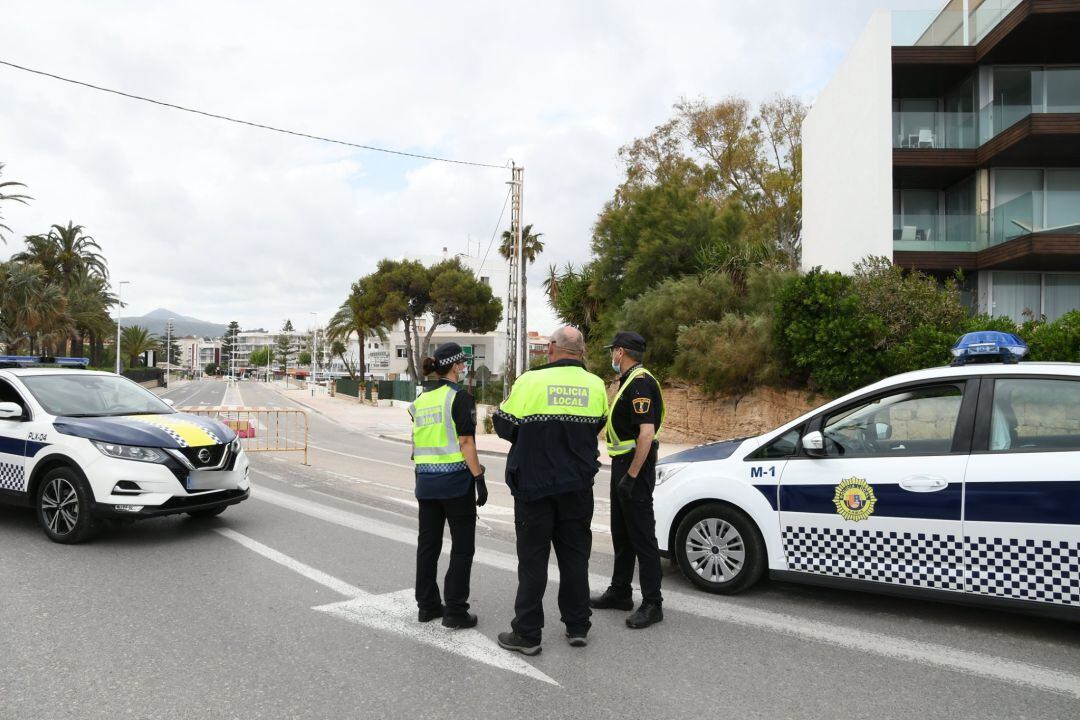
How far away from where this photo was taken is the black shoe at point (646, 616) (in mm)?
4691

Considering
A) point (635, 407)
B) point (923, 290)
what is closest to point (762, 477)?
point (635, 407)

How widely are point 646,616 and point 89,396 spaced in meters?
6.14

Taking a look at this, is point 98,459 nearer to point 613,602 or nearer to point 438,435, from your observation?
point 438,435

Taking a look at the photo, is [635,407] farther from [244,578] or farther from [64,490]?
[64,490]

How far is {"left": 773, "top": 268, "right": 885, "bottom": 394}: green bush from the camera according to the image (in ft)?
55.8

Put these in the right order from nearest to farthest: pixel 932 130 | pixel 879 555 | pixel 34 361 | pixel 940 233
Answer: pixel 879 555 → pixel 34 361 → pixel 940 233 → pixel 932 130

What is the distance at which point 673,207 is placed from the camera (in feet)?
83.2

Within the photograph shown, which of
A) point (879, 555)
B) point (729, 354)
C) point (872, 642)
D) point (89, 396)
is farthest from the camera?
point (729, 354)

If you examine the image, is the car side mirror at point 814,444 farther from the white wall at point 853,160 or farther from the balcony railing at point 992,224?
the balcony railing at point 992,224

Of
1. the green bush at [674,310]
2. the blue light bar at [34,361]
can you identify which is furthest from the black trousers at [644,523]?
the green bush at [674,310]

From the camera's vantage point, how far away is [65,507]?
6633mm

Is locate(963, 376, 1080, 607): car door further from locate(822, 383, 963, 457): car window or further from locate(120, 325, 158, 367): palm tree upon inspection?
locate(120, 325, 158, 367): palm tree

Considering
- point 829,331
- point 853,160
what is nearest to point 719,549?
point 829,331

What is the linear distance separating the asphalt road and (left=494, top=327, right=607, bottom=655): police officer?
325mm
